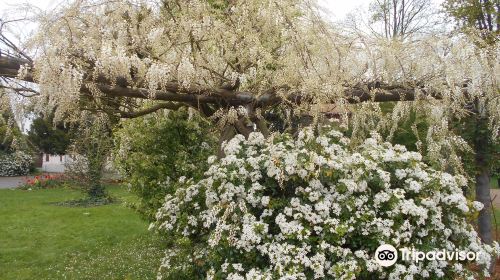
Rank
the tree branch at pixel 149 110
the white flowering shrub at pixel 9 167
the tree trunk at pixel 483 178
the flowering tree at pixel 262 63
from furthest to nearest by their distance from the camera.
Result: the white flowering shrub at pixel 9 167, the tree trunk at pixel 483 178, the tree branch at pixel 149 110, the flowering tree at pixel 262 63

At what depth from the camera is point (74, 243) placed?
7445 mm

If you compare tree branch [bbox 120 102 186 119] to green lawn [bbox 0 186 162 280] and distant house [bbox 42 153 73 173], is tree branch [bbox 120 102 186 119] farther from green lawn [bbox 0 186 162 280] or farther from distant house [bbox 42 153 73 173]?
distant house [bbox 42 153 73 173]

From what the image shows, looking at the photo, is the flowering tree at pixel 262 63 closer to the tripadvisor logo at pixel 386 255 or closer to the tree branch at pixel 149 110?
the tree branch at pixel 149 110

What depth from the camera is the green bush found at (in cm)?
605

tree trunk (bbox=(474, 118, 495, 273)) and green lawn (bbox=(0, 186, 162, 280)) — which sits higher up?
tree trunk (bbox=(474, 118, 495, 273))

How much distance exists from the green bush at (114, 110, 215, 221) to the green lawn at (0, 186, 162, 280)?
935 millimetres

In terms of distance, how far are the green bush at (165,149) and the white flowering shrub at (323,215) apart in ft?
7.68

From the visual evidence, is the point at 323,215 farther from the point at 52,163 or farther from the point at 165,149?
the point at 52,163

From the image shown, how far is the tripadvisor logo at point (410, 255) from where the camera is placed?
3242 millimetres

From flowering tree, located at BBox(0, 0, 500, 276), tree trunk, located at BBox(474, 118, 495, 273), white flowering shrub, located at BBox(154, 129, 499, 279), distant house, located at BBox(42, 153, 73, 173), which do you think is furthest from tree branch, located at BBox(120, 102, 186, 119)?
distant house, located at BBox(42, 153, 73, 173)

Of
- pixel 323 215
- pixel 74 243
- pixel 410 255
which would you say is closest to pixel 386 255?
pixel 410 255

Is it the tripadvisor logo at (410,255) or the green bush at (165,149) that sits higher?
the green bush at (165,149)

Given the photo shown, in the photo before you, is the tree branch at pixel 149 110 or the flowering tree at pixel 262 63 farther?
the tree branch at pixel 149 110

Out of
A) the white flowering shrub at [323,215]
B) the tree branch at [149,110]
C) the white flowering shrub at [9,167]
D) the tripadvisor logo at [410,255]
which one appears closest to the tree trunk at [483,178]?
the white flowering shrub at [323,215]
